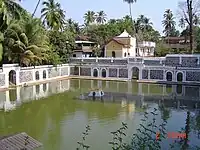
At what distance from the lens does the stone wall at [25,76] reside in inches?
943

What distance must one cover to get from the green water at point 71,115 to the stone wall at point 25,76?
5.44ft

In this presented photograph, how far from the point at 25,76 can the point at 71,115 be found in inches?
423

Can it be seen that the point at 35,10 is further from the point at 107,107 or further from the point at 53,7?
the point at 107,107

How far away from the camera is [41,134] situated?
11414 mm

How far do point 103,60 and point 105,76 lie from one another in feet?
5.04

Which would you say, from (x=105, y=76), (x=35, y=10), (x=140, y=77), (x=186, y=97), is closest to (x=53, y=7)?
(x=35, y=10)

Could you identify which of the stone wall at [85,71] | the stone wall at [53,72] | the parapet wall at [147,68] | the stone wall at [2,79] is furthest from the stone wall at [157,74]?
the stone wall at [2,79]

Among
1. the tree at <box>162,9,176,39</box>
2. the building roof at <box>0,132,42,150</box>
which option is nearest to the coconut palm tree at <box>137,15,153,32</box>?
the tree at <box>162,9,176,39</box>

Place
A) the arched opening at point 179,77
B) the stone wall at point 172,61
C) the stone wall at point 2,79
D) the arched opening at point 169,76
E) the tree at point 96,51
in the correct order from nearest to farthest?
the stone wall at point 2,79, the arched opening at point 179,77, the arched opening at point 169,76, the stone wall at point 172,61, the tree at point 96,51

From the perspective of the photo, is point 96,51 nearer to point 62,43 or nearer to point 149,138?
point 62,43

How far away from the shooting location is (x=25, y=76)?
2442 cm

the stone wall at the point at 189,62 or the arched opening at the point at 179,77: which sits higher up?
the stone wall at the point at 189,62

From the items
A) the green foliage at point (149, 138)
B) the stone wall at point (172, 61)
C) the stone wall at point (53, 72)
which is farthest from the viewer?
the stone wall at point (53, 72)

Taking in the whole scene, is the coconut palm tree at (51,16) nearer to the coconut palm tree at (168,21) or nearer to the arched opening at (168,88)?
the arched opening at (168,88)
